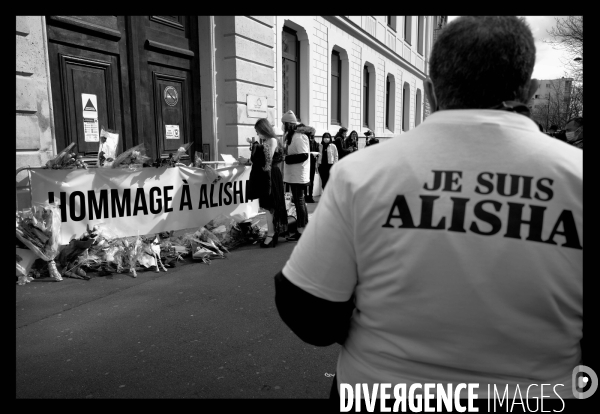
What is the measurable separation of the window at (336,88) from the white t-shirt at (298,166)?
8.87 metres

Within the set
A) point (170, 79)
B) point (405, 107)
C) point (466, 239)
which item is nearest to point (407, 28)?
point (405, 107)

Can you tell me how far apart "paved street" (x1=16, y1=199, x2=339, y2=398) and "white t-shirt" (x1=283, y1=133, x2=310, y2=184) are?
2.84m

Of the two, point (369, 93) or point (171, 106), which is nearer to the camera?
point (171, 106)

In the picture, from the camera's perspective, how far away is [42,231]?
514 cm

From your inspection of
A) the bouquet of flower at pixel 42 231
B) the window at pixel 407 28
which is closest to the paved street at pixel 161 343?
the bouquet of flower at pixel 42 231

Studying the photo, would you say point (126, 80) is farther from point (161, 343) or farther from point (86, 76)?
point (161, 343)

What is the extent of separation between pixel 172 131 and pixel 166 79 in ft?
3.11

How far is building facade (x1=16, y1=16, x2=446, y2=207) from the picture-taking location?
19.5ft

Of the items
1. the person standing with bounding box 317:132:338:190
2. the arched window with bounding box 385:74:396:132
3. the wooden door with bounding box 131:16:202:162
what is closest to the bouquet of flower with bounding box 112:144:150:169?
the wooden door with bounding box 131:16:202:162

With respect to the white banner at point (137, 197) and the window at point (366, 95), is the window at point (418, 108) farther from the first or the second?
the white banner at point (137, 197)

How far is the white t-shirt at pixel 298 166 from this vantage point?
7854 millimetres

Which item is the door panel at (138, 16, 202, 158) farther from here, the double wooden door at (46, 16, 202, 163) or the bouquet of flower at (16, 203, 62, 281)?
the bouquet of flower at (16, 203, 62, 281)

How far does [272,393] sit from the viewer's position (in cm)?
290

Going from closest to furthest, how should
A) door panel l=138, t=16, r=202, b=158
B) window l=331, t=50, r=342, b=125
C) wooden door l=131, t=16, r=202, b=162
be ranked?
wooden door l=131, t=16, r=202, b=162
door panel l=138, t=16, r=202, b=158
window l=331, t=50, r=342, b=125
